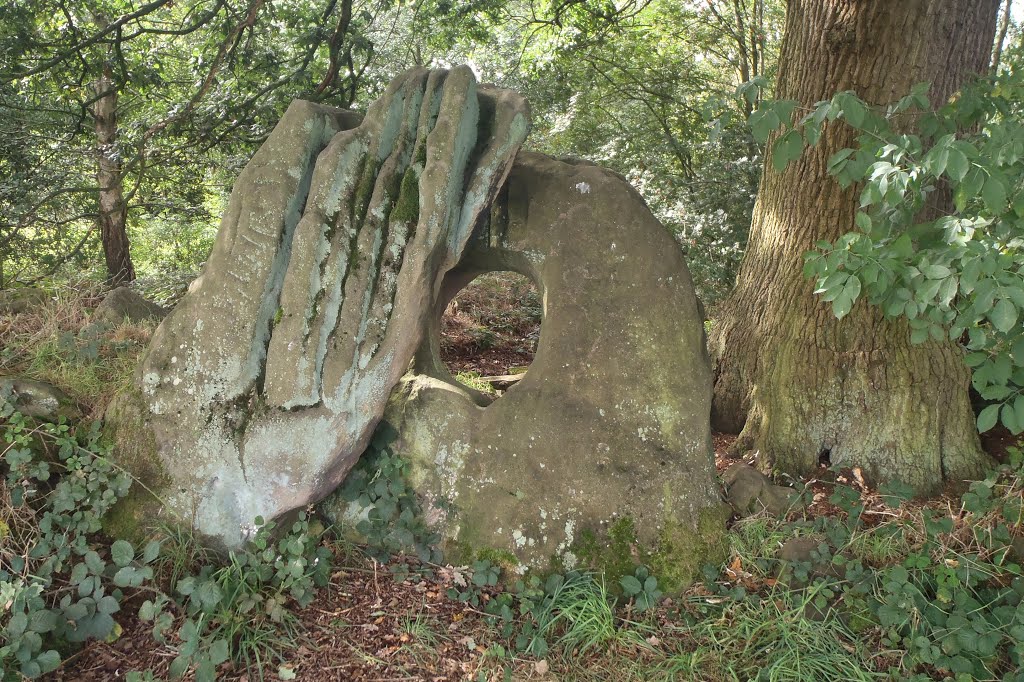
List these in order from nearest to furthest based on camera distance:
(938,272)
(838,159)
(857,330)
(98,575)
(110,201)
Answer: (938,272), (838,159), (98,575), (857,330), (110,201)

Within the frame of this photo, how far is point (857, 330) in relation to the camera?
3.74 metres

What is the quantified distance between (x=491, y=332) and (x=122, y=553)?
457 cm

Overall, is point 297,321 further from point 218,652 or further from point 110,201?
point 110,201

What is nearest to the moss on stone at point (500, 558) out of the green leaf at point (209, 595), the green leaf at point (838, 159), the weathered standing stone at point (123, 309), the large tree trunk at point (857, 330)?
the green leaf at point (209, 595)

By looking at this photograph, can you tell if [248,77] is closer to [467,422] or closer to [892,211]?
[467,422]

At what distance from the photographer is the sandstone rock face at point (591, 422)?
3.08 m

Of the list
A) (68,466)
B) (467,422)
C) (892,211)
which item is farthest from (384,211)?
(892,211)

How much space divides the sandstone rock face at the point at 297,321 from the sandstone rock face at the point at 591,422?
411mm

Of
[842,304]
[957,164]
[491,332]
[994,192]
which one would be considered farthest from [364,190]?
[491,332]

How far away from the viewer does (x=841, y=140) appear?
3.66 meters

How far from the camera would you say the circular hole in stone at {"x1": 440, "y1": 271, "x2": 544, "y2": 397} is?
5.81 metres

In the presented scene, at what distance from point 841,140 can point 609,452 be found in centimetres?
212

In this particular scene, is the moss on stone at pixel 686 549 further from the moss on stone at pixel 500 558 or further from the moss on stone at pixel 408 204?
the moss on stone at pixel 408 204

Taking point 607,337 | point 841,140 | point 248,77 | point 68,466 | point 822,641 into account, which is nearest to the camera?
point 822,641
